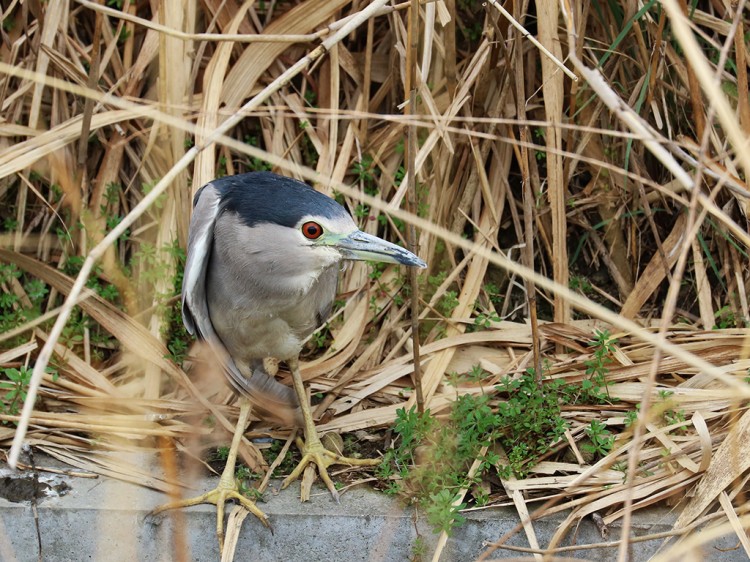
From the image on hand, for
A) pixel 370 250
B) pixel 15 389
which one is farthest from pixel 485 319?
pixel 15 389

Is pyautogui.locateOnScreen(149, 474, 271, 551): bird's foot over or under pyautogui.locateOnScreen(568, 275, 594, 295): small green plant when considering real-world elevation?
under

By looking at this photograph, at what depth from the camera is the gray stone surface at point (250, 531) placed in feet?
8.84

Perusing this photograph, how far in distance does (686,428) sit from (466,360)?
2.81 ft

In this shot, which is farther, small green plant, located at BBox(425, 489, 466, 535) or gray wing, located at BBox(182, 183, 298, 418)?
gray wing, located at BBox(182, 183, 298, 418)

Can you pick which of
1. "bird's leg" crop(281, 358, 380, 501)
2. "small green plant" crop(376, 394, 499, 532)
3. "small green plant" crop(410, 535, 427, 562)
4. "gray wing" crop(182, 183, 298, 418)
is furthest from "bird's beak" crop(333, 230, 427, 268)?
"small green plant" crop(410, 535, 427, 562)

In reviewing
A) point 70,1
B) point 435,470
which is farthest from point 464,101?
point 70,1

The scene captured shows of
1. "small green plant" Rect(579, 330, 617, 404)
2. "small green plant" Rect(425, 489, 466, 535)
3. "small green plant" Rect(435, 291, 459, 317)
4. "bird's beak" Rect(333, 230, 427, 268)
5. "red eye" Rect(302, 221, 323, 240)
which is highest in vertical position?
"red eye" Rect(302, 221, 323, 240)

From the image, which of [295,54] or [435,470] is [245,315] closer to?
[435,470]

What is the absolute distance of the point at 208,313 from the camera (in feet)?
9.93

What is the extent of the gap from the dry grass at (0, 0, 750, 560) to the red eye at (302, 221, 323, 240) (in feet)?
1.65

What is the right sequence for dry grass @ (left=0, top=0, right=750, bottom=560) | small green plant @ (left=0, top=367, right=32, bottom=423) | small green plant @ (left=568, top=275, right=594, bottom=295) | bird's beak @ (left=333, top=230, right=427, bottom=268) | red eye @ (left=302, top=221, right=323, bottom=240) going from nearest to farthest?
bird's beak @ (left=333, top=230, right=427, bottom=268) < red eye @ (left=302, top=221, right=323, bottom=240) < small green plant @ (left=0, top=367, right=32, bottom=423) < dry grass @ (left=0, top=0, right=750, bottom=560) < small green plant @ (left=568, top=275, right=594, bottom=295)

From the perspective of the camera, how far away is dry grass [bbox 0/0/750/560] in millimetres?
3098

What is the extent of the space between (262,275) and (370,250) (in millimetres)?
414

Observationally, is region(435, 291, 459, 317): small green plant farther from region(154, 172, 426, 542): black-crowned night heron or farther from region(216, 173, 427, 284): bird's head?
region(216, 173, 427, 284): bird's head
